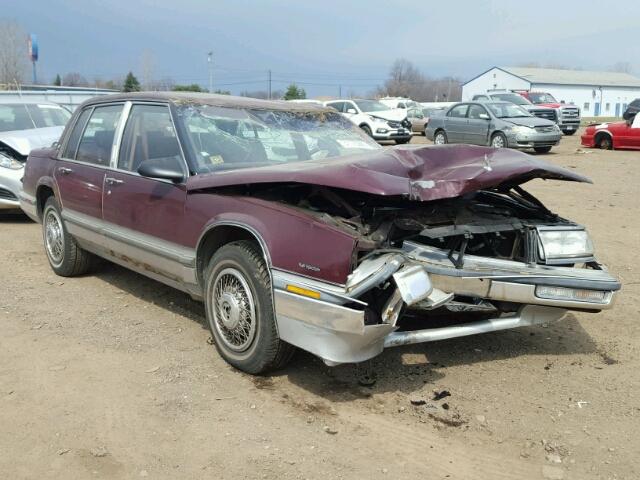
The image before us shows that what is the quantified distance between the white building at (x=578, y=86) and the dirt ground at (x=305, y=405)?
7466 cm

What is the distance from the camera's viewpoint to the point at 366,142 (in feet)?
17.2

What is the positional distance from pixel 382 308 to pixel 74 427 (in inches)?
69.2

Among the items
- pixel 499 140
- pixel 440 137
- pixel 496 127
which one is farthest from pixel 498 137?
pixel 440 137

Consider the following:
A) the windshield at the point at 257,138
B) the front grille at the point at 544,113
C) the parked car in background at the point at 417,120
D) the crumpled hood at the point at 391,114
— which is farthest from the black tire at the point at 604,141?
the windshield at the point at 257,138

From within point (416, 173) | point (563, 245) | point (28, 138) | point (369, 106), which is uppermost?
point (369, 106)

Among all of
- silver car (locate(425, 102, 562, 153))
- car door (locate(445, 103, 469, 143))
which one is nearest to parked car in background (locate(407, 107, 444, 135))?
silver car (locate(425, 102, 562, 153))

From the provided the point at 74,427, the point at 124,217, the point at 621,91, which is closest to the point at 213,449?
the point at 74,427

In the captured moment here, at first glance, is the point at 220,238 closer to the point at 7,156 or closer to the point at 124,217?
the point at 124,217

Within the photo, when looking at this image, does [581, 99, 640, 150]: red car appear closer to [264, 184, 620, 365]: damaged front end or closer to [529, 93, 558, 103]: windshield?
[529, 93, 558, 103]: windshield

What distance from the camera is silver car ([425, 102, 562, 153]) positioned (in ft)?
56.0

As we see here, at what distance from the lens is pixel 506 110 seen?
1812 cm

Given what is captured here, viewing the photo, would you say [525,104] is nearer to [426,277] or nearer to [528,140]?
[528,140]

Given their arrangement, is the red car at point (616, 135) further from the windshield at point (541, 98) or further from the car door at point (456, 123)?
the windshield at point (541, 98)

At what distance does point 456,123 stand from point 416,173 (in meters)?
16.0
